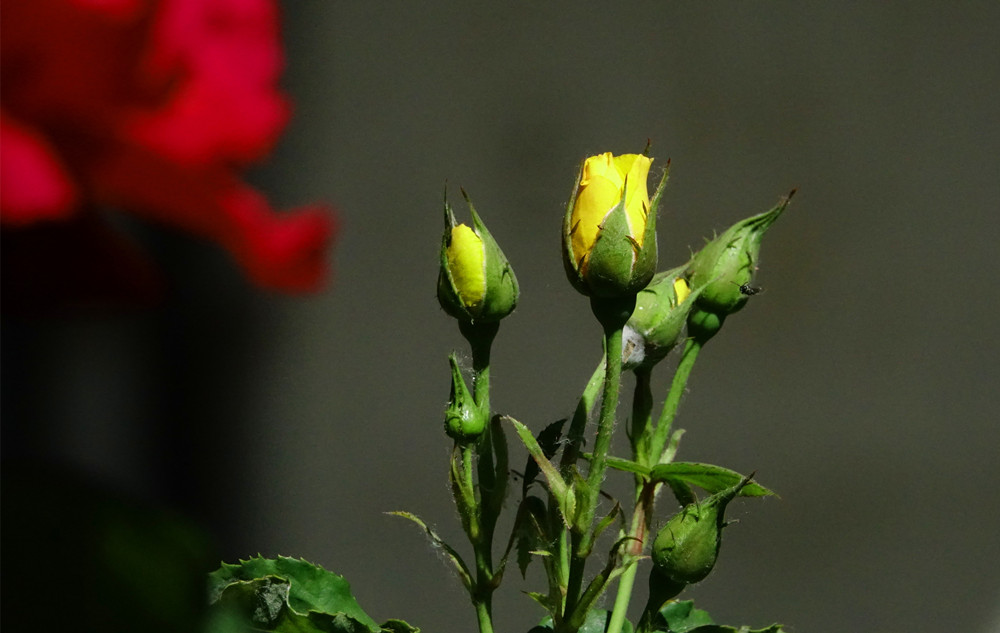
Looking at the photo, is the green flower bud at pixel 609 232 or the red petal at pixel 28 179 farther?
the green flower bud at pixel 609 232

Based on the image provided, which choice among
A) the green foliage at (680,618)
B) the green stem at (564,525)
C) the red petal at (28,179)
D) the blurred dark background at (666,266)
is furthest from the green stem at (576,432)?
the blurred dark background at (666,266)

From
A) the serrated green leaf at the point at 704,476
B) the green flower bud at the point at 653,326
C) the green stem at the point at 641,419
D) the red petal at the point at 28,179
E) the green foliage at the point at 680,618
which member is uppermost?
the green flower bud at the point at 653,326

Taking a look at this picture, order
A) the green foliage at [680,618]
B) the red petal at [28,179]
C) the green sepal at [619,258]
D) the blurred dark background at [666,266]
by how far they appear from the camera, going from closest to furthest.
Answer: the red petal at [28,179] → the green sepal at [619,258] → the green foliage at [680,618] → the blurred dark background at [666,266]

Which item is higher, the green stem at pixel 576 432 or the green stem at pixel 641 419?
the green stem at pixel 641 419

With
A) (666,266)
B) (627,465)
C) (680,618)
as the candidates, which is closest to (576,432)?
(627,465)

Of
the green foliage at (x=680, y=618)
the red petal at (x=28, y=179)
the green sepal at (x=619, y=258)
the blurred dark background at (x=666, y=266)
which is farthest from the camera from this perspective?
the blurred dark background at (x=666, y=266)

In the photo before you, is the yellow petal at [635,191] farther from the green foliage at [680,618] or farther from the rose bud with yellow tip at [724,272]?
the green foliage at [680,618]

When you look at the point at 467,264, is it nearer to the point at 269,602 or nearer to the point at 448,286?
the point at 448,286
